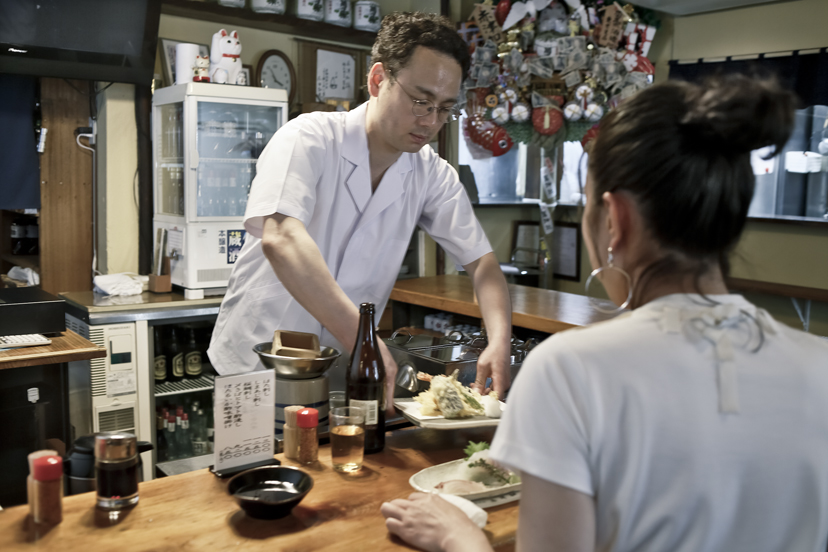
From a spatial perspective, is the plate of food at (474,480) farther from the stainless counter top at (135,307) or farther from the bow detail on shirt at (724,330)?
the stainless counter top at (135,307)

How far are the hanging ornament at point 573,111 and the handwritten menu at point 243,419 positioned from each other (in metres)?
3.94

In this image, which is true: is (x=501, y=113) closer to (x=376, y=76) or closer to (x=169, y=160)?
(x=169, y=160)

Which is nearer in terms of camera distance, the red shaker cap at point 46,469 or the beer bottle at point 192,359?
the red shaker cap at point 46,469

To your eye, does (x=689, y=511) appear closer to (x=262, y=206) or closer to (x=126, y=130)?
(x=262, y=206)

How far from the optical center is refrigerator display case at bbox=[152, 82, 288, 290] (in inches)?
136

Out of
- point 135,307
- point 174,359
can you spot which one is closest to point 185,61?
point 135,307

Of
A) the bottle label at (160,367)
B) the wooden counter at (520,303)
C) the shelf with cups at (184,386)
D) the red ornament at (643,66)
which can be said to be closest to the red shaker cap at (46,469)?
the wooden counter at (520,303)

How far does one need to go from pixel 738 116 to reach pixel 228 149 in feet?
10.8

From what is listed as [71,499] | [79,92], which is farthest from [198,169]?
[71,499]

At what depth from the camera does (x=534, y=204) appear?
19.5ft

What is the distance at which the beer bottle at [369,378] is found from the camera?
1459mm

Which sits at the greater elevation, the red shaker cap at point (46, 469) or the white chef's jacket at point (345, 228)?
the white chef's jacket at point (345, 228)

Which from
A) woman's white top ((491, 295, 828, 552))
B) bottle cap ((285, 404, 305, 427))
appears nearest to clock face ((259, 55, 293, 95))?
bottle cap ((285, 404, 305, 427))

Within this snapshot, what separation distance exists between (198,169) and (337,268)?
1.77 metres
